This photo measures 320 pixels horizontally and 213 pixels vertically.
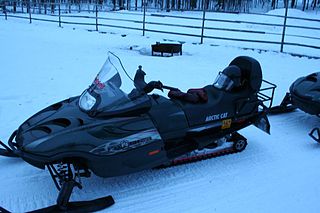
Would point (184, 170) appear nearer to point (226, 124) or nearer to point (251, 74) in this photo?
point (226, 124)

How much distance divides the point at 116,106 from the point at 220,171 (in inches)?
49.0

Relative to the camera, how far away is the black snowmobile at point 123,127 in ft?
8.34

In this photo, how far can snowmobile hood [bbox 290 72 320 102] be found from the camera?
13.5ft

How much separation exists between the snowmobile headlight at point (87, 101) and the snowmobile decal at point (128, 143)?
15.0 inches

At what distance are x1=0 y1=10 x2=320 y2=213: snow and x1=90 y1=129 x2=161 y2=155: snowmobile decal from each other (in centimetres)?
47

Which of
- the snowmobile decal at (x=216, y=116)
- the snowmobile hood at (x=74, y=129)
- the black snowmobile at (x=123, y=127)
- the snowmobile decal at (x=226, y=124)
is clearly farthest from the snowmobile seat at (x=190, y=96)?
the snowmobile hood at (x=74, y=129)

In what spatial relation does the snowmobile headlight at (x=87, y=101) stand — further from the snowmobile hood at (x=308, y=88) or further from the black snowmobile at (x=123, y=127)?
the snowmobile hood at (x=308, y=88)

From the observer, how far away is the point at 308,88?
4281 millimetres

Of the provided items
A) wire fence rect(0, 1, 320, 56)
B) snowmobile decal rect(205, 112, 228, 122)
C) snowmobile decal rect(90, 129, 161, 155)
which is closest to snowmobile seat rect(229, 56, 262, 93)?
snowmobile decal rect(205, 112, 228, 122)

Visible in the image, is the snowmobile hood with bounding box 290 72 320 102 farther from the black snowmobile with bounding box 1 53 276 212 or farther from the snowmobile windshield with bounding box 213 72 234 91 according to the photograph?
the snowmobile windshield with bounding box 213 72 234 91

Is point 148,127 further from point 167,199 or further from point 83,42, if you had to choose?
point 83,42

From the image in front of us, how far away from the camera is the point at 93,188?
9.75 ft

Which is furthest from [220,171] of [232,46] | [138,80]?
[232,46]

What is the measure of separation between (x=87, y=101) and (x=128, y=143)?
522 millimetres
